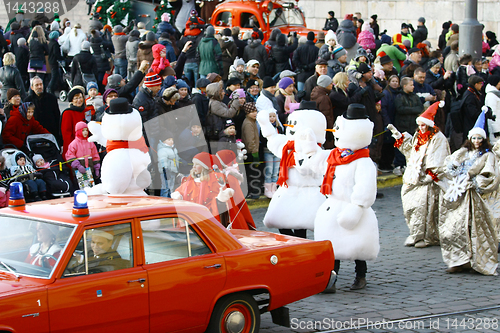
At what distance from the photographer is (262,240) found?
6.10 metres

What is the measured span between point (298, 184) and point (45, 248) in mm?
3638

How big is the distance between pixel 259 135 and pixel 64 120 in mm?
3197

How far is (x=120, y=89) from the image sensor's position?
450 inches

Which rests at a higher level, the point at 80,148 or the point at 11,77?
the point at 11,77

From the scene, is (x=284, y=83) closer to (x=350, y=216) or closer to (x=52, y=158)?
(x=52, y=158)

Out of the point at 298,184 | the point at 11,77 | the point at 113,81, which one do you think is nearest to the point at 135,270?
the point at 298,184

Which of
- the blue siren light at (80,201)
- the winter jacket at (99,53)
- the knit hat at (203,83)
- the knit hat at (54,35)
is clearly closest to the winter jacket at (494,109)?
the knit hat at (203,83)

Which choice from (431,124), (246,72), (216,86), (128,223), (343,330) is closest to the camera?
(128,223)

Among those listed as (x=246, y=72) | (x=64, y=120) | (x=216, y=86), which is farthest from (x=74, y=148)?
(x=246, y=72)

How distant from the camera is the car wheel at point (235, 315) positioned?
542 centimetres

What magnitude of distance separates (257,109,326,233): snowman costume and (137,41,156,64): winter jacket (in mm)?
7079

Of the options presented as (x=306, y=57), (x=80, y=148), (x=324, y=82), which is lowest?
(x=80, y=148)

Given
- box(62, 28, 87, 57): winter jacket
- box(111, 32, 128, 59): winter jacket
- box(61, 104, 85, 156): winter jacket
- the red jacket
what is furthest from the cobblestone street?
box(62, 28, 87, 57): winter jacket

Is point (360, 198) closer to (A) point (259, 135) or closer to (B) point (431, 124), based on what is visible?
(B) point (431, 124)
